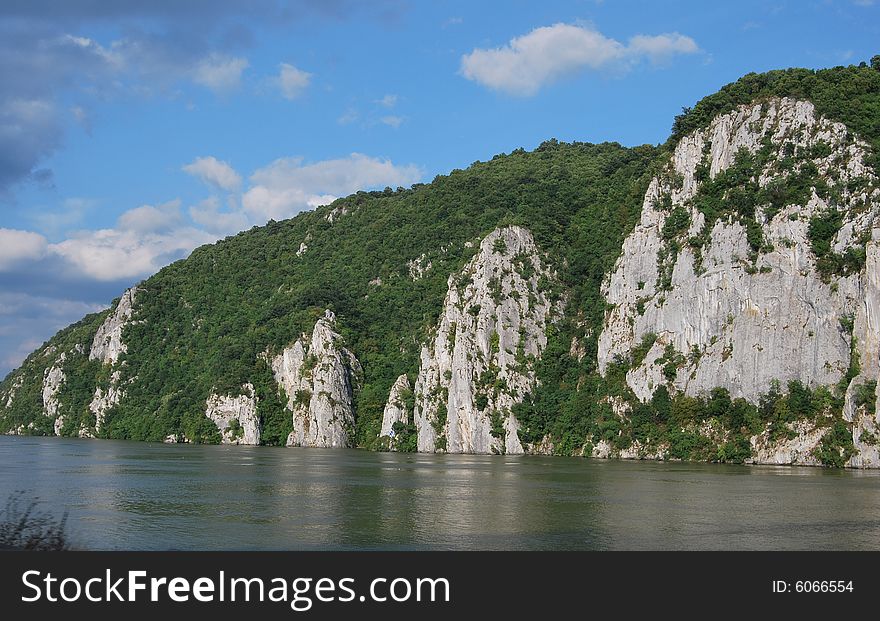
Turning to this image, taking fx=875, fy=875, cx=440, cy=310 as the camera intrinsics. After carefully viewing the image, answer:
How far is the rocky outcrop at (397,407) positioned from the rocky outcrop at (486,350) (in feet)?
11.8

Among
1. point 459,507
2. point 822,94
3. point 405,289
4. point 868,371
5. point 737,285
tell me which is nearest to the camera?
point 459,507

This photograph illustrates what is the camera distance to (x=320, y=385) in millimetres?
155500

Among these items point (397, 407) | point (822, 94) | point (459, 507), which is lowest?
point (459, 507)

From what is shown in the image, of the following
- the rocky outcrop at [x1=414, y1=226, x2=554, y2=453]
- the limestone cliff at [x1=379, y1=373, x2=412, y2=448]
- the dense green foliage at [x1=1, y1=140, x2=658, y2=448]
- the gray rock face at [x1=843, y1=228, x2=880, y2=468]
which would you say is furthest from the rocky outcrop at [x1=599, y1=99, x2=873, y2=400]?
the limestone cliff at [x1=379, y1=373, x2=412, y2=448]

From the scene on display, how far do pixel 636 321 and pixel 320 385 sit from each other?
6367 centimetres

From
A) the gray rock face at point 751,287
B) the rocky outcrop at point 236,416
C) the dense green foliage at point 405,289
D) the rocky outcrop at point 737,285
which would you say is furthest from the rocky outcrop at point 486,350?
the rocky outcrop at point 236,416

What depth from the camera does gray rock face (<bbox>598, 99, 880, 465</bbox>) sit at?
90312 mm

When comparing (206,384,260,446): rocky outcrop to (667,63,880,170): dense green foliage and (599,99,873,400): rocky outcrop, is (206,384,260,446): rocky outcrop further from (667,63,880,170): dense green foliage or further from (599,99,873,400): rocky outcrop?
(667,63,880,170): dense green foliage

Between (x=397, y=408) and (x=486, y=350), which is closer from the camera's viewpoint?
(x=486, y=350)

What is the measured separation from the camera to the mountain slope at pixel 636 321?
303 feet

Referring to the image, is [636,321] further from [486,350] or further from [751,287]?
[486,350]

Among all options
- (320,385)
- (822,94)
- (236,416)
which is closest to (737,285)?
(822,94)
